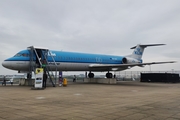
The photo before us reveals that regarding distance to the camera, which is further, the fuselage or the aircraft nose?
the fuselage

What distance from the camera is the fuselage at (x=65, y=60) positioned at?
20109 mm

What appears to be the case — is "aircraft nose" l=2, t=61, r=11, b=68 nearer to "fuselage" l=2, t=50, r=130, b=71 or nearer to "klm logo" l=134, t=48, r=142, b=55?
"fuselage" l=2, t=50, r=130, b=71

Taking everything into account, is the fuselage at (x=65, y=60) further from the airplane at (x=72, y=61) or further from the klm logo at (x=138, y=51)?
the klm logo at (x=138, y=51)

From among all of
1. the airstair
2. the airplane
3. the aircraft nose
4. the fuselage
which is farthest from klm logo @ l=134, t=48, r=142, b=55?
the aircraft nose

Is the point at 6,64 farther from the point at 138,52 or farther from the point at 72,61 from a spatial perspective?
the point at 138,52

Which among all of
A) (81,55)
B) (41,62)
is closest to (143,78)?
(81,55)

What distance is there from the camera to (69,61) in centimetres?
2425

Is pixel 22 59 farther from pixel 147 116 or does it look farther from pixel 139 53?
pixel 139 53

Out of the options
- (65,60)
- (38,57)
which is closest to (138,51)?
(65,60)

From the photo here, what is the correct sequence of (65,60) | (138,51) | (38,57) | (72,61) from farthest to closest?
(138,51), (72,61), (65,60), (38,57)

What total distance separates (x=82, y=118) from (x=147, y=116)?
83.7 inches

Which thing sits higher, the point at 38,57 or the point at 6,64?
the point at 38,57

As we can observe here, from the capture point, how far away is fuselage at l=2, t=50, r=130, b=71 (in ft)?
66.0

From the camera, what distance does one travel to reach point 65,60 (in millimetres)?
23812
